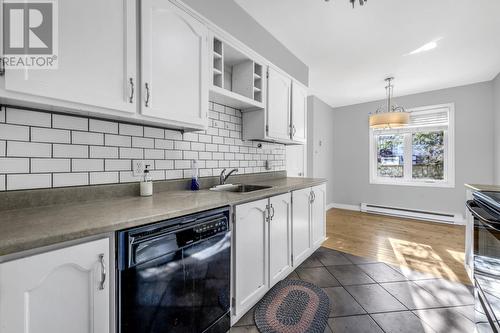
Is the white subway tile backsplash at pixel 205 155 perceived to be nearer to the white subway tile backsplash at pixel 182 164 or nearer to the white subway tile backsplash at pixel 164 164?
the white subway tile backsplash at pixel 182 164

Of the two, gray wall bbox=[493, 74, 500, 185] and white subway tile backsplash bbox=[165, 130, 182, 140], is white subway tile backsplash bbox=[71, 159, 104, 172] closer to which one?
white subway tile backsplash bbox=[165, 130, 182, 140]

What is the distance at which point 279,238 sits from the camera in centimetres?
190

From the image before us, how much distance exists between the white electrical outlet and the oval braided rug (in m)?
1.36

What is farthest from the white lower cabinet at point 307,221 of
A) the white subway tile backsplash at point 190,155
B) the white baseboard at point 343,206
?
the white baseboard at point 343,206

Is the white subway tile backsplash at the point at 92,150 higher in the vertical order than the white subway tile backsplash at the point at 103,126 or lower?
lower

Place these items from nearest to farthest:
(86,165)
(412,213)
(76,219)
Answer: (76,219)
(86,165)
(412,213)

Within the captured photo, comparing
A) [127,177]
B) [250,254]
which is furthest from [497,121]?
[127,177]

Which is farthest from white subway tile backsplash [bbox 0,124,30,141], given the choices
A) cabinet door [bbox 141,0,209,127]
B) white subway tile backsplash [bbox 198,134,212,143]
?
white subway tile backsplash [bbox 198,134,212,143]

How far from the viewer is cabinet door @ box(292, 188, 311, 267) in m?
2.15

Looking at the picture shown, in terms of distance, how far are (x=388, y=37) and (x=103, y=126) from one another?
3025mm

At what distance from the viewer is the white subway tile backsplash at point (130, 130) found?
4.78ft

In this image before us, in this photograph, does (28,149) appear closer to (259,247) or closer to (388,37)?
(259,247)

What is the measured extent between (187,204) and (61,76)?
2.73 ft

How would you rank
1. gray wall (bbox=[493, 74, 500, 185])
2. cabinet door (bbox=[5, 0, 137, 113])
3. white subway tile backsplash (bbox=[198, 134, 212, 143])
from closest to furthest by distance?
cabinet door (bbox=[5, 0, 137, 113]) < white subway tile backsplash (bbox=[198, 134, 212, 143]) < gray wall (bbox=[493, 74, 500, 185])
